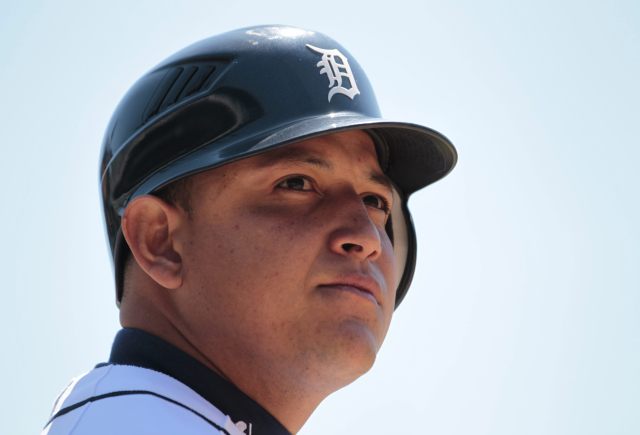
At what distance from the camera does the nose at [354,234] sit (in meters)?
4.67

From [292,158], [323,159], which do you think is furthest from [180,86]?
[323,159]

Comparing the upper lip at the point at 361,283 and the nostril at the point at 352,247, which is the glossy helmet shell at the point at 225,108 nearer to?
the nostril at the point at 352,247

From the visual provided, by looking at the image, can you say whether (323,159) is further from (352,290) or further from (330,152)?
(352,290)

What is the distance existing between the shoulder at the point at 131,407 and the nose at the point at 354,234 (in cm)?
104

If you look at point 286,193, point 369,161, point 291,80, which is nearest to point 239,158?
point 286,193

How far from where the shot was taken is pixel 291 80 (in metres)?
5.00

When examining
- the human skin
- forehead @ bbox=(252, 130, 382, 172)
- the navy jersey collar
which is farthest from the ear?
forehead @ bbox=(252, 130, 382, 172)

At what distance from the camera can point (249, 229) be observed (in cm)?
466

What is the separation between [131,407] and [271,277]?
3.72ft

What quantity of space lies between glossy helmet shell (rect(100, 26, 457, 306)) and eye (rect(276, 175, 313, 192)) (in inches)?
9.3

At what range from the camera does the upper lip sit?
4.60m

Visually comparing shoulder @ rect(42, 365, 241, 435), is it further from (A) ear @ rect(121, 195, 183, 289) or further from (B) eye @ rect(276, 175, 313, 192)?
(B) eye @ rect(276, 175, 313, 192)

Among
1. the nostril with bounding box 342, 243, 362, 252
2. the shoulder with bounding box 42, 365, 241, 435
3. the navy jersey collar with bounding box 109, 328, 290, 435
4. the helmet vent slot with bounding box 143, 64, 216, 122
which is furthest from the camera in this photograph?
the helmet vent slot with bounding box 143, 64, 216, 122

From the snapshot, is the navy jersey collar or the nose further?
the nose
